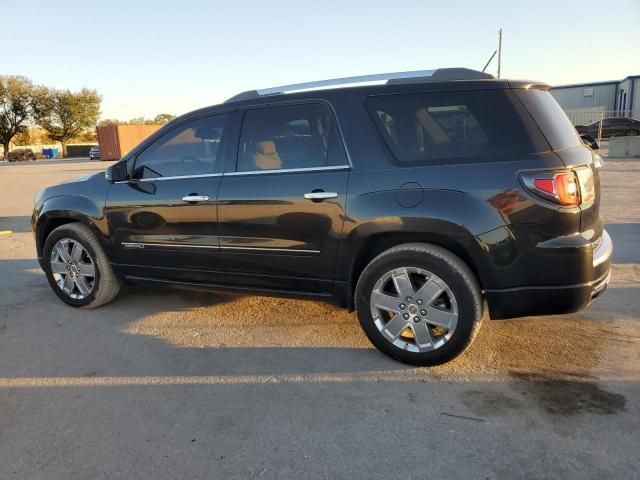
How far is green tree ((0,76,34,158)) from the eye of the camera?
61.2m

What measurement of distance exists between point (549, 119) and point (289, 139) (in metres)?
1.74

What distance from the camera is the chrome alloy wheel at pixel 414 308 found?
3178 millimetres

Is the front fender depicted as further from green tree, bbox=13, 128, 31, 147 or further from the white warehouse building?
green tree, bbox=13, 128, 31, 147

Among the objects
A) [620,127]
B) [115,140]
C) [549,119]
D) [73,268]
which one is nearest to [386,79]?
[549,119]

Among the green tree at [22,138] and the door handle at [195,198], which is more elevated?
the green tree at [22,138]

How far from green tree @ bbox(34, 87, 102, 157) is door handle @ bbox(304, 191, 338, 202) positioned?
71571 mm

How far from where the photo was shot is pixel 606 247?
10.8 ft

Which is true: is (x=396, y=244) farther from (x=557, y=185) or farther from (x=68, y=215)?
(x=68, y=215)

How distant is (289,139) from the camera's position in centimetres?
366

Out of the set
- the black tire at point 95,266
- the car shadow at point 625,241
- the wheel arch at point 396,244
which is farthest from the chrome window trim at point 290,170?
the car shadow at point 625,241

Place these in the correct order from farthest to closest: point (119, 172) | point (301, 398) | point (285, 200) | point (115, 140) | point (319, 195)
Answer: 1. point (115, 140)
2. point (119, 172)
3. point (285, 200)
4. point (319, 195)
5. point (301, 398)

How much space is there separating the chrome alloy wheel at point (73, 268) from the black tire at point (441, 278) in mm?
2639

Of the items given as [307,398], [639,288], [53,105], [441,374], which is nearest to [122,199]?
[307,398]

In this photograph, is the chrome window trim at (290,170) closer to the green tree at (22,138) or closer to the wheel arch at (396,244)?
the wheel arch at (396,244)
